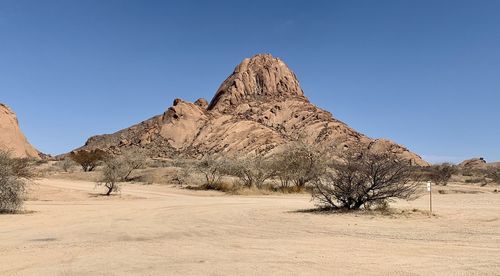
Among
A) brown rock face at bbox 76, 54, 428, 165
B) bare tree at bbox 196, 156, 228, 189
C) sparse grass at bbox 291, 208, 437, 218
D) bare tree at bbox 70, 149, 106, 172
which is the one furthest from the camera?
brown rock face at bbox 76, 54, 428, 165

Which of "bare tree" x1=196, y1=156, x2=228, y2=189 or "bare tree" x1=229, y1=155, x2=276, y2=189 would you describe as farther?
"bare tree" x1=196, y1=156, x2=228, y2=189

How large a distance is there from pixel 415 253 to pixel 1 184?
1740 centimetres

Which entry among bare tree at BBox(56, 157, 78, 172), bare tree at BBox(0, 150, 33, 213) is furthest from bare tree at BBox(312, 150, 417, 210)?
bare tree at BBox(56, 157, 78, 172)

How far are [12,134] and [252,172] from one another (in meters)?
76.7

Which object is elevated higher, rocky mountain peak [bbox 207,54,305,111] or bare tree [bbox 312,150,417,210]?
rocky mountain peak [bbox 207,54,305,111]

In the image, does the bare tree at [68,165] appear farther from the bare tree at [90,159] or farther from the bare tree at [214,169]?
the bare tree at [214,169]

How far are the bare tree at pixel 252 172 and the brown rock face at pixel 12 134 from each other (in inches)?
2719

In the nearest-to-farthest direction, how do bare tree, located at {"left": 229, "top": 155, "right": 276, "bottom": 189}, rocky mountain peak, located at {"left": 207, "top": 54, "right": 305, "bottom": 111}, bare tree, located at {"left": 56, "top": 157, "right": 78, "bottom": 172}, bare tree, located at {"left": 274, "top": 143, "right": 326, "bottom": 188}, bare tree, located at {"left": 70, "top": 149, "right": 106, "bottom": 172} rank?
bare tree, located at {"left": 229, "top": 155, "right": 276, "bottom": 189} < bare tree, located at {"left": 274, "top": 143, "right": 326, "bottom": 188} < bare tree, located at {"left": 70, "top": 149, "right": 106, "bottom": 172} < bare tree, located at {"left": 56, "top": 157, "right": 78, "bottom": 172} < rocky mountain peak, located at {"left": 207, "top": 54, "right": 305, "bottom": 111}

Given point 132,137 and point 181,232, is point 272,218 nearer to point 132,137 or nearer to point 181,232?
point 181,232

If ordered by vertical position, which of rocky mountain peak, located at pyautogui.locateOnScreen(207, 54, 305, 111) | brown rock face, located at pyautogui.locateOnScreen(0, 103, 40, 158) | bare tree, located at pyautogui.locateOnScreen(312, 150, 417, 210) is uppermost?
rocky mountain peak, located at pyautogui.locateOnScreen(207, 54, 305, 111)

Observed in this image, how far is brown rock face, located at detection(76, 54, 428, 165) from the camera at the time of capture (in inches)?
3745

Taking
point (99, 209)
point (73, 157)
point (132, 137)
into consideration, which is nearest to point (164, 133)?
point (132, 137)

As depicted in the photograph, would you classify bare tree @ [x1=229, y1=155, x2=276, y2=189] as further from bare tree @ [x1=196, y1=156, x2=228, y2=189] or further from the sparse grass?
the sparse grass

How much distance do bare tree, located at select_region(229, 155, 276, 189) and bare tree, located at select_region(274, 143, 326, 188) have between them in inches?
30.1
